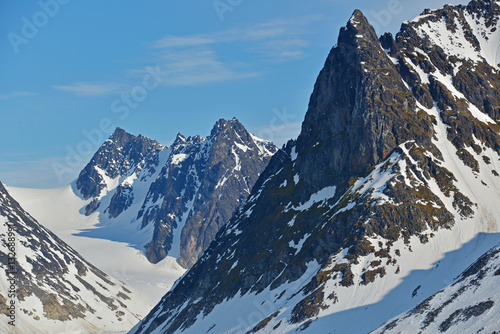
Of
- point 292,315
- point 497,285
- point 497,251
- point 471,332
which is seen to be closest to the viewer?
point 471,332

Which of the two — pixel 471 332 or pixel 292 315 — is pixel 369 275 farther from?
pixel 471 332

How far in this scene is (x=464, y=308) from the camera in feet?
453

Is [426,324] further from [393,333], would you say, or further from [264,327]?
[264,327]

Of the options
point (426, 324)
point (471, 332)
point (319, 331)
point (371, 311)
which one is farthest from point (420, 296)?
point (471, 332)

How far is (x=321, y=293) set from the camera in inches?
7603

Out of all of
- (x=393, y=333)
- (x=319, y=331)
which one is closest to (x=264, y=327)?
(x=319, y=331)

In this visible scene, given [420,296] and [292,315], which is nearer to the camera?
[420,296]

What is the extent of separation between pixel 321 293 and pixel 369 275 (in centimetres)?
1338

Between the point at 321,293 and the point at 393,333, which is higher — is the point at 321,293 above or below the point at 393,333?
above

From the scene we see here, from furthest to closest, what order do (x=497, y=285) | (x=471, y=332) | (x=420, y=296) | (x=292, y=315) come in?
1. (x=292, y=315)
2. (x=420, y=296)
3. (x=497, y=285)
4. (x=471, y=332)

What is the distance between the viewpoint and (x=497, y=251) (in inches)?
6137

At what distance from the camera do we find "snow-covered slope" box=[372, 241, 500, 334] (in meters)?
131

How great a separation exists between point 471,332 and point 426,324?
47.3 ft

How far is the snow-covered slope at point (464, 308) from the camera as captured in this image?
131375mm
